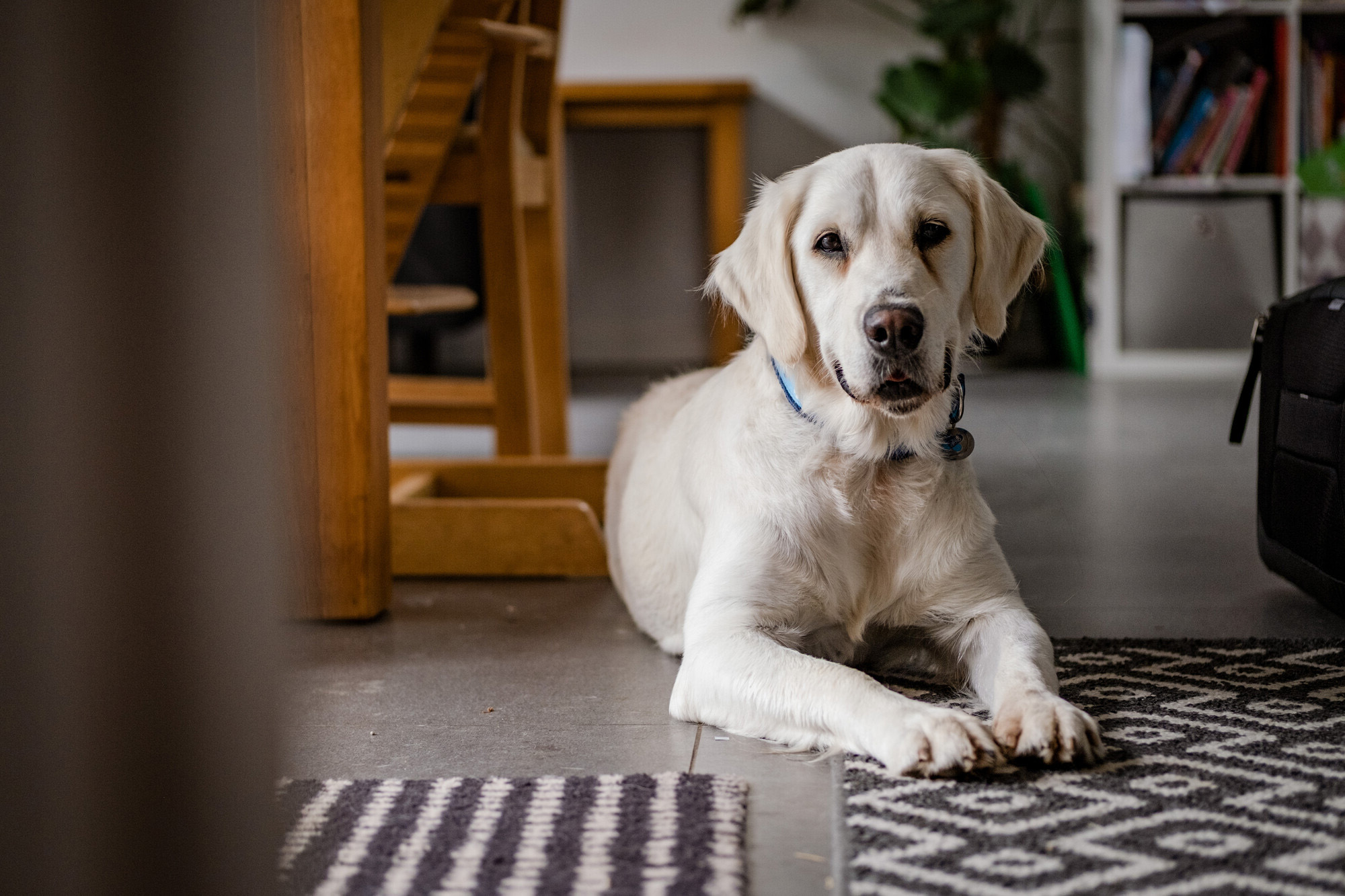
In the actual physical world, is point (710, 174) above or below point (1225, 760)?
above

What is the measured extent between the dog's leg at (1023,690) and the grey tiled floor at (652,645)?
0.73 feet

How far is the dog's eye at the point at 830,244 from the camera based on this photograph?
1614 millimetres

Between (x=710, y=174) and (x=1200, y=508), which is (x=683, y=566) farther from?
(x=710, y=174)

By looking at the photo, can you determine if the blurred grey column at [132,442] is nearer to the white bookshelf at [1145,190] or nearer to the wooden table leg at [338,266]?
the wooden table leg at [338,266]

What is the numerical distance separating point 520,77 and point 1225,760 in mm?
2349

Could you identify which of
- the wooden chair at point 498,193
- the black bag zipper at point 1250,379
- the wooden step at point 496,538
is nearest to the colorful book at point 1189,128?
the wooden chair at point 498,193

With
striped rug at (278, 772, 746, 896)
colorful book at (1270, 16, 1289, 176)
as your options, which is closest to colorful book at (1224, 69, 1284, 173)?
colorful book at (1270, 16, 1289, 176)

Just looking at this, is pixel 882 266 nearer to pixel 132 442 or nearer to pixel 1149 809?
pixel 1149 809

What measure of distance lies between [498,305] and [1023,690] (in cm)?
211

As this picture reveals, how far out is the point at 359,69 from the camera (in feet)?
6.46

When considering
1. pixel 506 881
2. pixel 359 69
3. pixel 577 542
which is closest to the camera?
pixel 506 881

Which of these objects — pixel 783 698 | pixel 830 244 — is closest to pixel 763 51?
pixel 830 244

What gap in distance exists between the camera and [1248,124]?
562 cm

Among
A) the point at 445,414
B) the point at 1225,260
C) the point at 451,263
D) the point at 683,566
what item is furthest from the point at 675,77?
the point at 683,566
